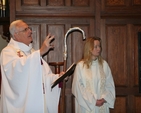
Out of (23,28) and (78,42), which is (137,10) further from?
(23,28)

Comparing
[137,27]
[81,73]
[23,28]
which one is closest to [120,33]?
[137,27]

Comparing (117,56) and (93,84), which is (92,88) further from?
(117,56)

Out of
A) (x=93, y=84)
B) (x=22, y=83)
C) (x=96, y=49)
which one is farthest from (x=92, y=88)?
(x=22, y=83)

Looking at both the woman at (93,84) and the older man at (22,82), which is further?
the woman at (93,84)

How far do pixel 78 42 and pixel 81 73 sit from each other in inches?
29.9

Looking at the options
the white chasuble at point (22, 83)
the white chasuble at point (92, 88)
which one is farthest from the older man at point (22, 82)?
the white chasuble at point (92, 88)

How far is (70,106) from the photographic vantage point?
4078 mm

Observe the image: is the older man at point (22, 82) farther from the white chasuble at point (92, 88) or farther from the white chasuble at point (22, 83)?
the white chasuble at point (92, 88)

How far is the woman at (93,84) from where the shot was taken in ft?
11.0

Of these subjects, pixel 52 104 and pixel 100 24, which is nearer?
pixel 52 104

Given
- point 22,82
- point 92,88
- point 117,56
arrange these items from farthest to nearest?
1. point 117,56
2. point 92,88
3. point 22,82

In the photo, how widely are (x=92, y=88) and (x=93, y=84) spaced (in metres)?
0.05

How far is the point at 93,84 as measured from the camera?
339 centimetres

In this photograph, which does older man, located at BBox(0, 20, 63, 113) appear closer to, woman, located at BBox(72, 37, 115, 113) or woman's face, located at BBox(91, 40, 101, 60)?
woman, located at BBox(72, 37, 115, 113)
